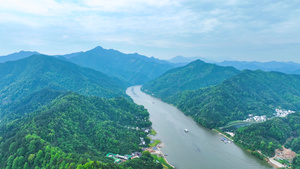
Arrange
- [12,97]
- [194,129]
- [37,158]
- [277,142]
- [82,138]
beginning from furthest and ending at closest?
[12,97] → [194,129] → [277,142] → [82,138] → [37,158]

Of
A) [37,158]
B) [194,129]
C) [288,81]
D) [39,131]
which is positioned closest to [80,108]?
[39,131]

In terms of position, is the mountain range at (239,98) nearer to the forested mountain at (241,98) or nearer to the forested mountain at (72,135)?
the forested mountain at (241,98)

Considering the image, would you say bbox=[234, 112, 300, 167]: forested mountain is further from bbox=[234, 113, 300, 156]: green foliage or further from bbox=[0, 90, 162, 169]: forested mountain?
bbox=[0, 90, 162, 169]: forested mountain

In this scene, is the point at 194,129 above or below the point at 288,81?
below

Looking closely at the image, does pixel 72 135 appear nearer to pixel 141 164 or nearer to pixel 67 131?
pixel 67 131

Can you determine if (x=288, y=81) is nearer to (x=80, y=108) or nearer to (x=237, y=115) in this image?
(x=237, y=115)

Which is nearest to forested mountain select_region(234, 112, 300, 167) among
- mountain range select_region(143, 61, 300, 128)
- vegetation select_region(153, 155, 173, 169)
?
mountain range select_region(143, 61, 300, 128)

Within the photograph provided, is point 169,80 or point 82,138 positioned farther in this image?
point 169,80

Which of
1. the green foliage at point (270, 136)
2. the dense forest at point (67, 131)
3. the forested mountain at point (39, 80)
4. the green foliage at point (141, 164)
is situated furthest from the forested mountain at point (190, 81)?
the green foliage at point (141, 164)

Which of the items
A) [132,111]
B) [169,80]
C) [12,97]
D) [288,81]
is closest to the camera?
[132,111]
